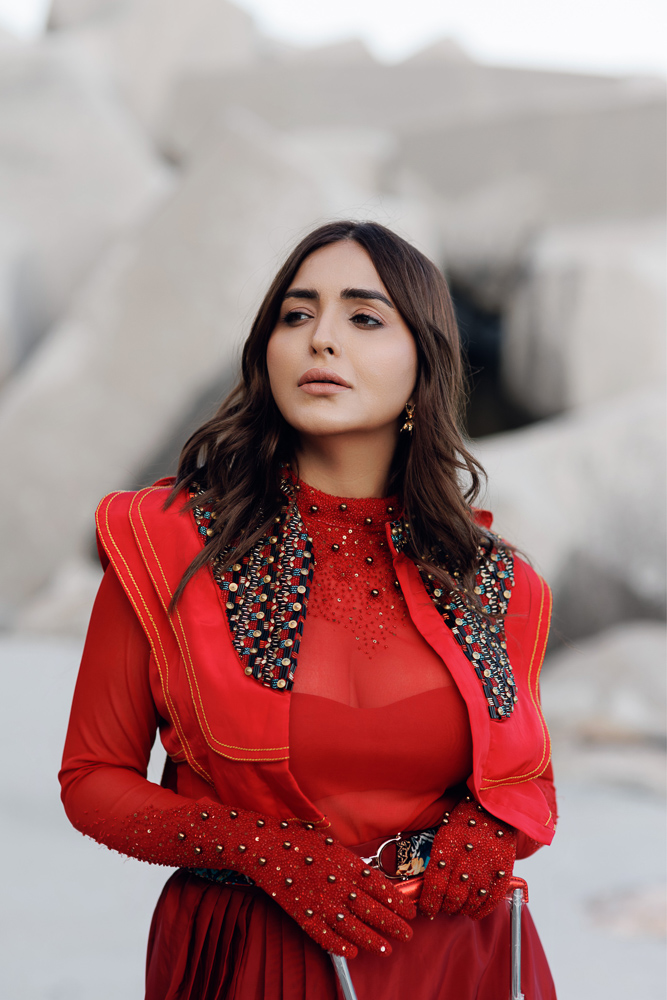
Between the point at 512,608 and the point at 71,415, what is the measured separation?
4.88m

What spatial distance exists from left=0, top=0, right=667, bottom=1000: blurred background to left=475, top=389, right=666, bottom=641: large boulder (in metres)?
0.01

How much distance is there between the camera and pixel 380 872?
1.07 meters

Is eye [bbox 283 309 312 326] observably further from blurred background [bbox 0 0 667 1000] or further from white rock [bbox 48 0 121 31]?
white rock [bbox 48 0 121 31]

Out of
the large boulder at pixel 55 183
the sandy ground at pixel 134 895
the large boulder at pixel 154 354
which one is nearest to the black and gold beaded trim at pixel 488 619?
the sandy ground at pixel 134 895

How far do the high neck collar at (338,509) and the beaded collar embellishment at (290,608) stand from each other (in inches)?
0.7

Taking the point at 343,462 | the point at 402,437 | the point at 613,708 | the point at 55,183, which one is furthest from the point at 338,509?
the point at 55,183

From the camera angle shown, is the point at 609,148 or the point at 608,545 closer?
the point at 608,545

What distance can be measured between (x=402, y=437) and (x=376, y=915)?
2.14ft

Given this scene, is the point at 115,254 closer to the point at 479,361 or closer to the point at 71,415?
the point at 71,415

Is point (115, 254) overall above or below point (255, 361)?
above

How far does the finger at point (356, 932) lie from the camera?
3.38ft

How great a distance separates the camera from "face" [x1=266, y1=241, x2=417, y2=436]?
4.02ft

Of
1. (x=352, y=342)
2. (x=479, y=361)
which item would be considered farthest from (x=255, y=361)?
(x=479, y=361)

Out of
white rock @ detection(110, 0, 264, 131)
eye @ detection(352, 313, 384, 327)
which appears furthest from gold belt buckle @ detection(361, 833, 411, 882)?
white rock @ detection(110, 0, 264, 131)
